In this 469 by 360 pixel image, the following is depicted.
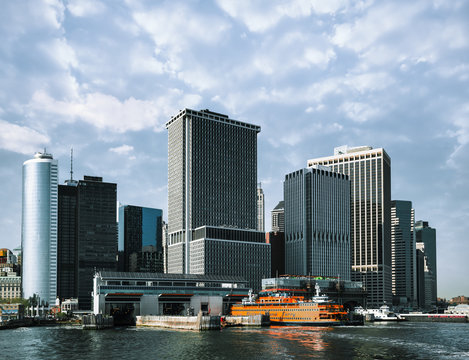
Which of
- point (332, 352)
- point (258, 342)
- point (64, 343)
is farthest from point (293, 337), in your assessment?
point (64, 343)

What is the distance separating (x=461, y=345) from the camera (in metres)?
150

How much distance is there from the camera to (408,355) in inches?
4875

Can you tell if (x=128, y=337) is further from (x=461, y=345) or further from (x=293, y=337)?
(x=461, y=345)

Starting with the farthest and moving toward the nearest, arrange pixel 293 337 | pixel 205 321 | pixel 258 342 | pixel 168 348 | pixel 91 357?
pixel 205 321
pixel 293 337
pixel 258 342
pixel 168 348
pixel 91 357

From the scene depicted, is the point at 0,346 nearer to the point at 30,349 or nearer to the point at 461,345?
the point at 30,349

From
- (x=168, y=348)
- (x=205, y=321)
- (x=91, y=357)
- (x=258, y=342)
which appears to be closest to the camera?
(x=91, y=357)

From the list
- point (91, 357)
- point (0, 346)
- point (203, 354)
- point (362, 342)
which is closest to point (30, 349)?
point (0, 346)

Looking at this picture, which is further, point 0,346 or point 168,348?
point 0,346

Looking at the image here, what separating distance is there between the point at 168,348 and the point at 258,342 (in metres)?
24.3

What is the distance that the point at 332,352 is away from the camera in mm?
126875

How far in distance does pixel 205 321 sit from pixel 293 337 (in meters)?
40.7

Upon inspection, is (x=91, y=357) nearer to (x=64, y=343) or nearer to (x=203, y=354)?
(x=203, y=354)

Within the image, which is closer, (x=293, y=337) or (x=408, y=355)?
(x=408, y=355)

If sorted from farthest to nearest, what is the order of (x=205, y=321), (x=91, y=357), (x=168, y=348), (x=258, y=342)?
(x=205, y=321)
(x=258, y=342)
(x=168, y=348)
(x=91, y=357)
